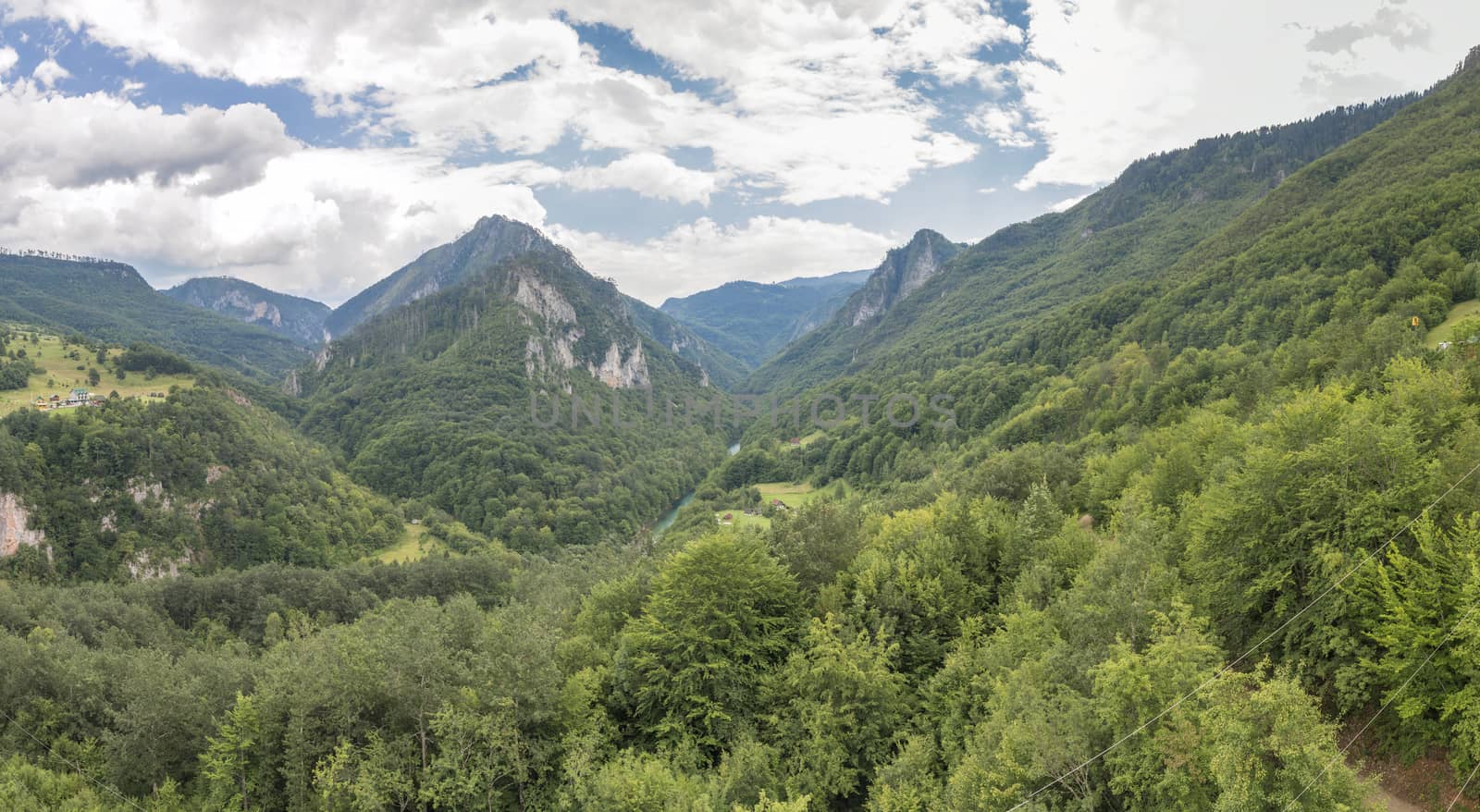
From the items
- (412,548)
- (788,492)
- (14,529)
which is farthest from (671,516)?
(14,529)

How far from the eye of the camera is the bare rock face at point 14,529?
97.1 metres

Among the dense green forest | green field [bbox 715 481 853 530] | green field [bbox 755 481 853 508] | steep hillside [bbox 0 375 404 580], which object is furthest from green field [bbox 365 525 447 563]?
green field [bbox 755 481 853 508]

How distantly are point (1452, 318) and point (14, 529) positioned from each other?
17081 cm

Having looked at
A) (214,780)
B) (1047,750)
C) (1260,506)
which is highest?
(1260,506)

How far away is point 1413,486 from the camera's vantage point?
16.5 m

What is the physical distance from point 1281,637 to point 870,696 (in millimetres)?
12357

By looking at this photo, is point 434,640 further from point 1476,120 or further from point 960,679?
point 1476,120

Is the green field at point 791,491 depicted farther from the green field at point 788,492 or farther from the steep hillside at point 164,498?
the steep hillside at point 164,498

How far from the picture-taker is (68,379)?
140250 mm

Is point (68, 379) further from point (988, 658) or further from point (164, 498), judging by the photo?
point (988, 658)

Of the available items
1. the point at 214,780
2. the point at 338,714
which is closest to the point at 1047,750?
the point at 338,714

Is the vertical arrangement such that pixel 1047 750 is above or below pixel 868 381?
below

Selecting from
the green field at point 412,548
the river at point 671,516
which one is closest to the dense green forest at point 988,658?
the green field at point 412,548

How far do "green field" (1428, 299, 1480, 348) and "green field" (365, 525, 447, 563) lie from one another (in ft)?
417
